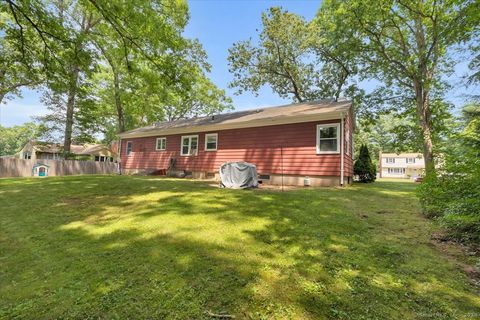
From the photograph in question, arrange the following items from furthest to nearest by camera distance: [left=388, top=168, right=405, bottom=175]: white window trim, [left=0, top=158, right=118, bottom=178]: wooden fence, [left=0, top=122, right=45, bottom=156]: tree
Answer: [left=0, top=122, right=45, bottom=156]: tree → [left=388, top=168, right=405, bottom=175]: white window trim → [left=0, top=158, right=118, bottom=178]: wooden fence

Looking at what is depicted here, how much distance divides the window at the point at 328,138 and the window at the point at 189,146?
7.75m

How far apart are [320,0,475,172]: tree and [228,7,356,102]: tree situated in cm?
199

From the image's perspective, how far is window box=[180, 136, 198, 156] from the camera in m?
15.3

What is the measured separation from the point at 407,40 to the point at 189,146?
14715mm

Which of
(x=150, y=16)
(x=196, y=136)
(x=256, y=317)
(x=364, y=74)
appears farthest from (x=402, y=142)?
(x=256, y=317)

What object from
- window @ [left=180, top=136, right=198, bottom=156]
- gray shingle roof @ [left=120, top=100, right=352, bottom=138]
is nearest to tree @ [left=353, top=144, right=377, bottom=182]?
gray shingle roof @ [left=120, top=100, right=352, bottom=138]

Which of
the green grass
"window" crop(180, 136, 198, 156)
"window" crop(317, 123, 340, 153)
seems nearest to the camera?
the green grass

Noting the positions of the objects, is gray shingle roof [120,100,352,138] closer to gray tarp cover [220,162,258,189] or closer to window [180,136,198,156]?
window [180,136,198,156]

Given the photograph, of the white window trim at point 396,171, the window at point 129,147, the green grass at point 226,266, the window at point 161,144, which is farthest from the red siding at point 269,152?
the white window trim at point 396,171

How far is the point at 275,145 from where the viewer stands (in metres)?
12.0

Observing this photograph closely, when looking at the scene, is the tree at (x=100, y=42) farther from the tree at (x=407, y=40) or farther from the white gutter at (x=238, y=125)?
the tree at (x=407, y=40)

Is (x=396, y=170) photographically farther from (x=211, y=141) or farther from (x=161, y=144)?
(x=161, y=144)

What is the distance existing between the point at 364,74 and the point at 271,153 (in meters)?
10.1

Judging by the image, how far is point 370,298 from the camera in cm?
244
